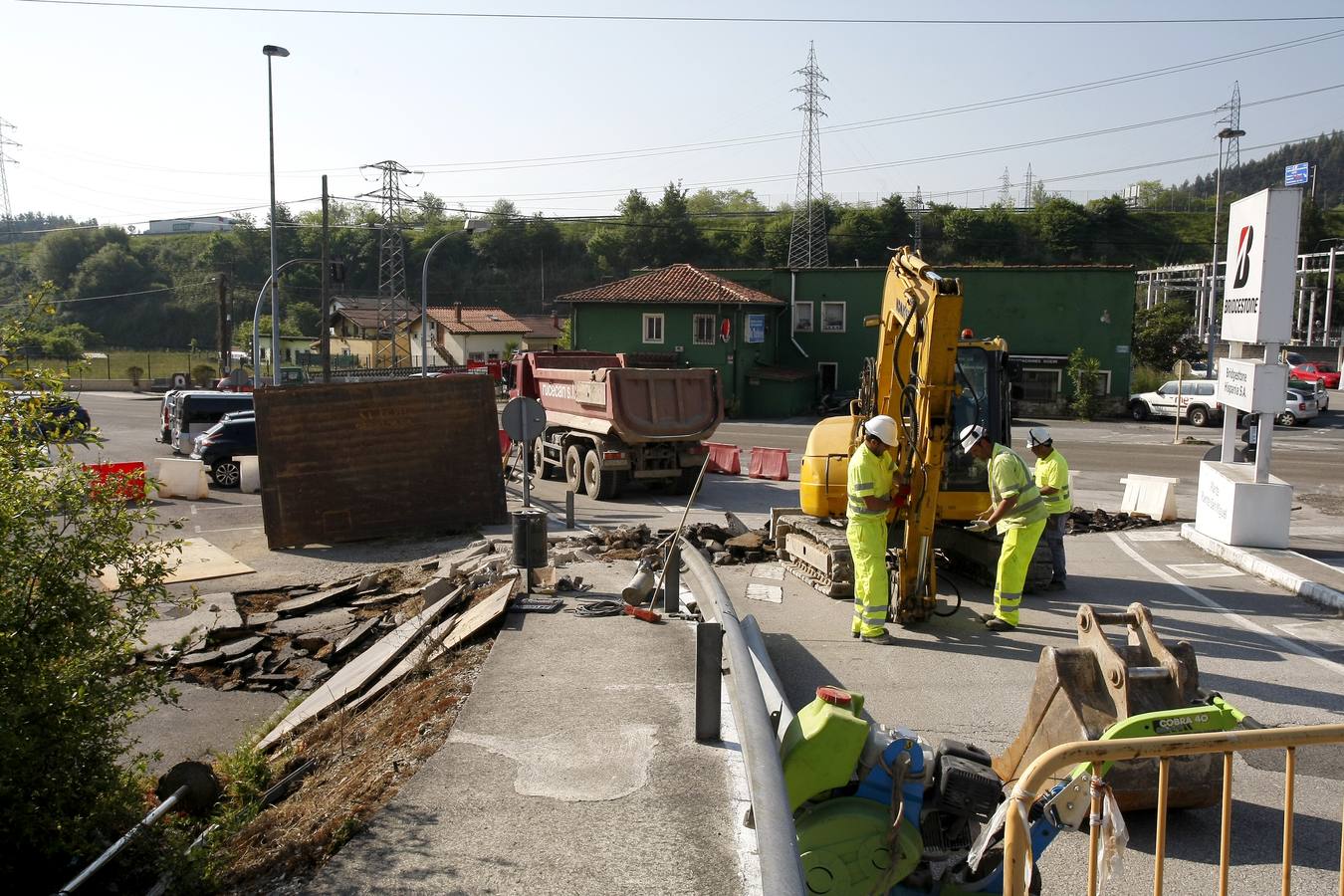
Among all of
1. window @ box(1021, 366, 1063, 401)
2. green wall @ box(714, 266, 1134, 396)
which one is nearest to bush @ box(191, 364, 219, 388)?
green wall @ box(714, 266, 1134, 396)

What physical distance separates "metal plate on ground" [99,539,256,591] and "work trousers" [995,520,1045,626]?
9.43 m

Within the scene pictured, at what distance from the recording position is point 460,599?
10086mm

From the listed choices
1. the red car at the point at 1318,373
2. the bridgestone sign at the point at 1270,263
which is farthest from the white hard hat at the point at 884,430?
the red car at the point at 1318,373

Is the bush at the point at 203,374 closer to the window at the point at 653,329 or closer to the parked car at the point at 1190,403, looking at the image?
the window at the point at 653,329

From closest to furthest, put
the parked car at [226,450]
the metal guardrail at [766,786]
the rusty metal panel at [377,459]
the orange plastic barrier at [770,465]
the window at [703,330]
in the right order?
the metal guardrail at [766,786]
the rusty metal panel at [377,459]
the parked car at [226,450]
the orange plastic barrier at [770,465]
the window at [703,330]

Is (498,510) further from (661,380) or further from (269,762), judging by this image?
(269,762)

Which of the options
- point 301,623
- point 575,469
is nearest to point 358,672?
point 301,623

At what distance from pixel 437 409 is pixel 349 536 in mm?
2244

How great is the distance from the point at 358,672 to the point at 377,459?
6594mm

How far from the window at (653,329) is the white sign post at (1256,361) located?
31.9 meters

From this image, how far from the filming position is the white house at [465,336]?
6506cm

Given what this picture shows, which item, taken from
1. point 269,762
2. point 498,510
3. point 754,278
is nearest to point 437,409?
point 498,510

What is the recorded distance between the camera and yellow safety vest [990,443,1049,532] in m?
9.55

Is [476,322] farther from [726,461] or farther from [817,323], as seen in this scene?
[726,461]
